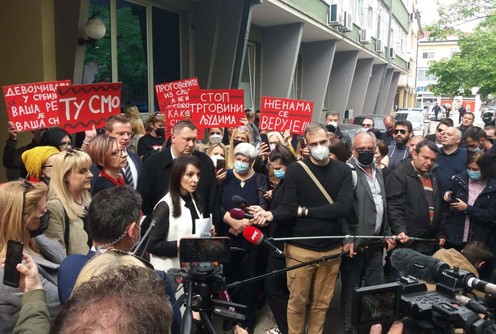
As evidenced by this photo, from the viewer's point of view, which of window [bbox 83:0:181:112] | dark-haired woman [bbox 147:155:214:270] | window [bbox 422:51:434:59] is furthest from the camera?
window [bbox 422:51:434:59]

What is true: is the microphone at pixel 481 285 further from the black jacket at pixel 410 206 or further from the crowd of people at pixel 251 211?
the black jacket at pixel 410 206

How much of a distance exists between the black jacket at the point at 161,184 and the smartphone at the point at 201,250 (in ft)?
5.56

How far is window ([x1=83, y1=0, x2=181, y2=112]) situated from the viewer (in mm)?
8742

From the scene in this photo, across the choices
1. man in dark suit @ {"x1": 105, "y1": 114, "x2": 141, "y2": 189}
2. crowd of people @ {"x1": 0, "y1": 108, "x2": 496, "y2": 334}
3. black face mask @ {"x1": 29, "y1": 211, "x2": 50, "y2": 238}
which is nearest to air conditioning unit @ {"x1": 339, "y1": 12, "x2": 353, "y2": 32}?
crowd of people @ {"x1": 0, "y1": 108, "x2": 496, "y2": 334}

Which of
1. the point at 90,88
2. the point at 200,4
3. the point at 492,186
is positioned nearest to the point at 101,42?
the point at 200,4

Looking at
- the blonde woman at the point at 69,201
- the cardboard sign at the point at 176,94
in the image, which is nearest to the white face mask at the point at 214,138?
the cardboard sign at the point at 176,94

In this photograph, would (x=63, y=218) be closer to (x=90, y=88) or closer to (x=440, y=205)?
(x=90, y=88)

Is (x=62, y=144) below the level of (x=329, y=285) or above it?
above

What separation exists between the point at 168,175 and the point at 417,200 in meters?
2.45

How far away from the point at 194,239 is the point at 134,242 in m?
0.30

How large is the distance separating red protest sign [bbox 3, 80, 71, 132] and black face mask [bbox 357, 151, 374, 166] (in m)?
3.25

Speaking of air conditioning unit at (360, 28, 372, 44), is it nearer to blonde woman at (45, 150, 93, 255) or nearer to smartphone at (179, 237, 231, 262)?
blonde woman at (45, 150, 93, 255)

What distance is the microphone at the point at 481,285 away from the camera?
4.57 ft

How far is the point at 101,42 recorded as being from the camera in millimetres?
8734
